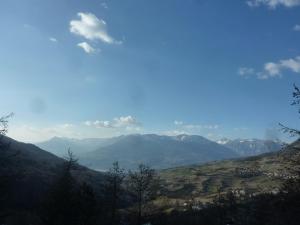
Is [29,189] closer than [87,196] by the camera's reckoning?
No

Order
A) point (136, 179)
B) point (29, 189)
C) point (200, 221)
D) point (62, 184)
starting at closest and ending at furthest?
point (62, 184) → point (136, 179) → point (200, 221) → point (29, 189)

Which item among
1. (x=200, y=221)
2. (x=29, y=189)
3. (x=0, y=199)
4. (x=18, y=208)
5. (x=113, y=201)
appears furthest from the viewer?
(x=29, y=189)

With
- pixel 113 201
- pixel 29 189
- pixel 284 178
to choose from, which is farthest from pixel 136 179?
pixel 29 189

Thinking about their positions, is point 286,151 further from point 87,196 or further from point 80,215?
point 87,196

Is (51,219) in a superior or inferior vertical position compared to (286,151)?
inferior

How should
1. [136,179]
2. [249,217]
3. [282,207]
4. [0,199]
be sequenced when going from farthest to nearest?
1. [249,217]
2. [136,179]
3. [0,199]
4. [282,207]

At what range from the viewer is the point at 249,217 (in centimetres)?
13550

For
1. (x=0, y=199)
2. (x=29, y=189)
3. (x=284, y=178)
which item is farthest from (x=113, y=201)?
(x=29, y=189)

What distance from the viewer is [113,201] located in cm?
8794

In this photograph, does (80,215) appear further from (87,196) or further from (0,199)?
(0,199)

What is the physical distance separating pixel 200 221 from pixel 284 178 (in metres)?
119

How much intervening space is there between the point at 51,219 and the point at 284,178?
107 ft

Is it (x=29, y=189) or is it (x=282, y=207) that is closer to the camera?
(x=282, y=207)

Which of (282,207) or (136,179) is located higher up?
(136,179)
